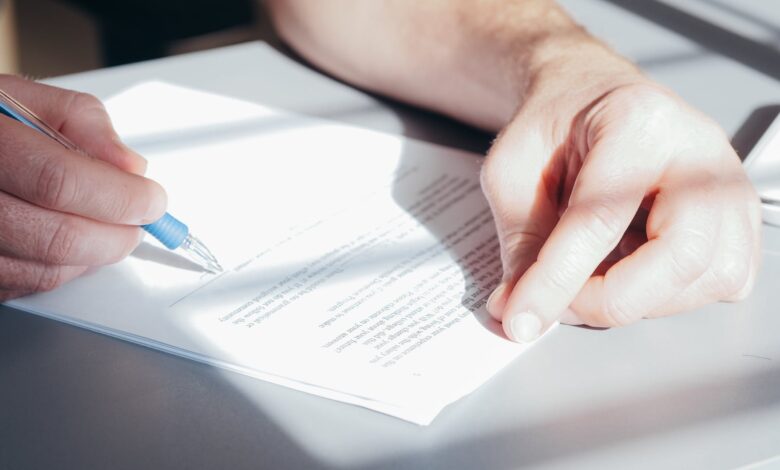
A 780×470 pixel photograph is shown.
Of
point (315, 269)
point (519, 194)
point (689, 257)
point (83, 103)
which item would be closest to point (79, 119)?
point (83, 103)

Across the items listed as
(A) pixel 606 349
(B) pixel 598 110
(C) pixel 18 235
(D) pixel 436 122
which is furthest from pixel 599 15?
(C) pixel 18 235

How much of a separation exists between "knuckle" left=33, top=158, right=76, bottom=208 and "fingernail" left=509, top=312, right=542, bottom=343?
1.11 feet

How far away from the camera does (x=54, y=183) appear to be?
708 millimetres

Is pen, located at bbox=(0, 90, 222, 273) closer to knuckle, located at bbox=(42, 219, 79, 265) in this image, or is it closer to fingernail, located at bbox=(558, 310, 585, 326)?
knuckle, located at bbox=(42, 219, 79, 265)

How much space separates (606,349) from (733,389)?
3.4 inches

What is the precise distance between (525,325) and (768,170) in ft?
Result: 1.06

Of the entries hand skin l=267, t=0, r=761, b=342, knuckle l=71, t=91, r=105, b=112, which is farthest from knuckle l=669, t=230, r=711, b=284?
knuckle l=71, t=91, r=105, b=112

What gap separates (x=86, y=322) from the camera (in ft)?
2.32

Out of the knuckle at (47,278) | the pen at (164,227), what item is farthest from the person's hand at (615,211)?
the knuckle at (47,278)

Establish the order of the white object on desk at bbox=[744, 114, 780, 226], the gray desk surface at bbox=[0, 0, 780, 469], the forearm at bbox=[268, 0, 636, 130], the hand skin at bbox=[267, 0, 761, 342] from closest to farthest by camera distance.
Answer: the gray desk surface at bbox=[0, 0, 780, 469]
the hand skin at bbox=[267, 0, 761, 342]
the white object on desk at bbox=[744, 114, 780, 226]
the forearm at bbox=[268, 0, 636, 130]

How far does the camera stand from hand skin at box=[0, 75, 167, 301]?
→ 715 mm

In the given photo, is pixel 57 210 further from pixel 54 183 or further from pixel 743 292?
pixel 743 292

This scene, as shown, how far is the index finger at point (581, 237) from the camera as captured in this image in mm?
665

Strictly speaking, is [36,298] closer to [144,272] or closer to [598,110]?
[144,272]
